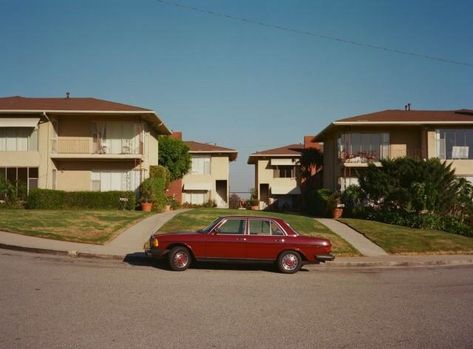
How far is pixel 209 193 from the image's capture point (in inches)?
1844

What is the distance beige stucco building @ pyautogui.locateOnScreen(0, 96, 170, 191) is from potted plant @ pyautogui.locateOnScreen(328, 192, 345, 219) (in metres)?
11.4

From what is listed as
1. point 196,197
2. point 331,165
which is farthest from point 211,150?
point 331,165

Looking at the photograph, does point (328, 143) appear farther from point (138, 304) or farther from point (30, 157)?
point (138, 304)

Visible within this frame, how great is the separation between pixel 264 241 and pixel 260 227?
1.38 ft

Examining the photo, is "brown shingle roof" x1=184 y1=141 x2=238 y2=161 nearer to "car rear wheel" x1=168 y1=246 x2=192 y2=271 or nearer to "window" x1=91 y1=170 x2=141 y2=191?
"window" x1=91 y1=170 x2=141 y2=191

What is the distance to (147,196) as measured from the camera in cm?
2805

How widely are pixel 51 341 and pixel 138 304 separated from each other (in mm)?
2256

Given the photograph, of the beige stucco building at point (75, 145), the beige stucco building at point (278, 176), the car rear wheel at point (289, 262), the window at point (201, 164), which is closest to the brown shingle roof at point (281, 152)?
the beige stucco building at point (278, 176)

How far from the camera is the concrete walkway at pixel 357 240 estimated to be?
16.6m

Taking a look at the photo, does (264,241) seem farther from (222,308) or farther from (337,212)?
(337,212)

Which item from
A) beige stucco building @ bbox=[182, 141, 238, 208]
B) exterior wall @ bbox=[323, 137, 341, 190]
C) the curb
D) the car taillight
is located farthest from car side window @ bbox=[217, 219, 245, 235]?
beige stucco building @ bbox=[182, 141, 238, 208]

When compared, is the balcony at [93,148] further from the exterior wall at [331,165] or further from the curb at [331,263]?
the curb at [331,263]

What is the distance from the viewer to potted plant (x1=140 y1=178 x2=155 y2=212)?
2762cm

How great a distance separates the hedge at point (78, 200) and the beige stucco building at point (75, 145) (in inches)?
106
